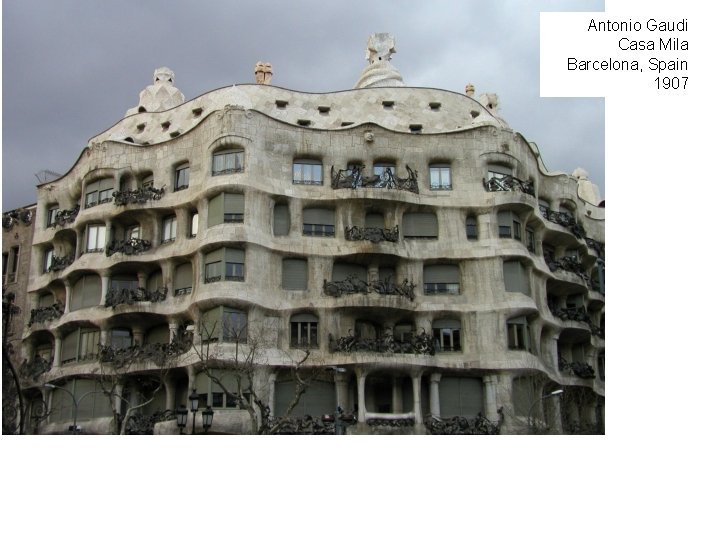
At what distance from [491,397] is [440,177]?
8369 mm

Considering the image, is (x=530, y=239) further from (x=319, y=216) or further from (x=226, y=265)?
(x=226, y=265)

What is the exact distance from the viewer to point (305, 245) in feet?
113

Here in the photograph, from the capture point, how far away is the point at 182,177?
36.2 metres

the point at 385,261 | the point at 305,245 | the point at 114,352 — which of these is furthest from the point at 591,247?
the point at 114,352

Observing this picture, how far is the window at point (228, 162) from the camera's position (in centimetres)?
3450

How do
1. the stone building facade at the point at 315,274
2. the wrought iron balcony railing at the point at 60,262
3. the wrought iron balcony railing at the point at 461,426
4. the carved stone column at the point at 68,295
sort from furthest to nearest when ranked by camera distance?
the wrought iron balcony railing at the point at 60,262 < the carved stone column at the point at 68,295 < the stone building facade at the point at 315,274 < the wrought iron balcony railing at the point at 461,426

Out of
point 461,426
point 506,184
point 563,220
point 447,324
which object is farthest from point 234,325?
point 563,220

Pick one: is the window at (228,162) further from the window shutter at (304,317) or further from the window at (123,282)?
the window shutter at (304,317)

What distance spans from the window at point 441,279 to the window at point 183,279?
8231 mm

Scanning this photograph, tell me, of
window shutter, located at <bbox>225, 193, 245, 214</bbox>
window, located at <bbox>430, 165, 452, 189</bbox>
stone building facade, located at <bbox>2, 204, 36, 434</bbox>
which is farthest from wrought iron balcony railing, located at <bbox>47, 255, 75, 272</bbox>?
window, located at <bbox>430, 165, 452, 189</bbox>

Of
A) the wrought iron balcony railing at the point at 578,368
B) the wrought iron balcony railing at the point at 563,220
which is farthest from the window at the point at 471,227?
the wrought iron balcony railing at the point at 578,368

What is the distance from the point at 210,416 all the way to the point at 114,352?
19.5 feet

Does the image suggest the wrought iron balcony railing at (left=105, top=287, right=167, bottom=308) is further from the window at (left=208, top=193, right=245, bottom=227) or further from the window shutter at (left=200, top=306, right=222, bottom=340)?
the window at (left=208, top=193, right=245, bottom=227)

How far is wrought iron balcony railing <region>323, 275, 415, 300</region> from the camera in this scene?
3388 cm
